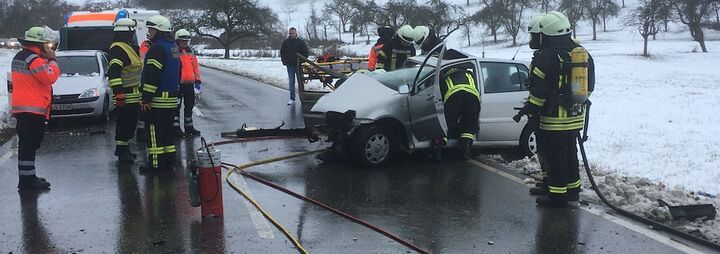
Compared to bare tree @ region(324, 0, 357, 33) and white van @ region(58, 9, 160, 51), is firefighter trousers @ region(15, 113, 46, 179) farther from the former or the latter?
bare tree @ region(324, 0, 357, 33)

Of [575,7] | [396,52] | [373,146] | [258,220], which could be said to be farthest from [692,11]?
[258,220]

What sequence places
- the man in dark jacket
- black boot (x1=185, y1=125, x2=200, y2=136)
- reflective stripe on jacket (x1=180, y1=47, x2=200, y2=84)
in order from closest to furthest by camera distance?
reflective stripe on jacket (x1=180, y1=47, x2=200, y2=84) → black boot (x1=185, y1=125, x2=200, y2=136) → the man in dark jacket

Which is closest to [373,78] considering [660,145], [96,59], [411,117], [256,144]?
[411,117]

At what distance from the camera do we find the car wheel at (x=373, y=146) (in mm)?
7625

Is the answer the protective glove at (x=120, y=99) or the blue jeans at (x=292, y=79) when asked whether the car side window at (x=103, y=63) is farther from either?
the protective glove at (x=120, y=99)

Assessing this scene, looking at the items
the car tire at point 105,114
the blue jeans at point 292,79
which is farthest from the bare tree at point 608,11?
the car tire at point 105,114

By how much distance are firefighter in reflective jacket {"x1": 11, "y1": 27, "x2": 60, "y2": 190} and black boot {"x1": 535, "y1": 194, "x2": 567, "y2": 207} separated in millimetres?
5268

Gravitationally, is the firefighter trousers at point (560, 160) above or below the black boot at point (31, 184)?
above

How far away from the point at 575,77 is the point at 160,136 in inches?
187

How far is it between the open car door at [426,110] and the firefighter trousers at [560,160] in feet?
5.63

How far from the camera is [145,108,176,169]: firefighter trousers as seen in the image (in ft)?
24.5

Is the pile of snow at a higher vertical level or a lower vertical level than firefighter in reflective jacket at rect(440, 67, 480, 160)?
lower

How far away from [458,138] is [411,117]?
0.67m

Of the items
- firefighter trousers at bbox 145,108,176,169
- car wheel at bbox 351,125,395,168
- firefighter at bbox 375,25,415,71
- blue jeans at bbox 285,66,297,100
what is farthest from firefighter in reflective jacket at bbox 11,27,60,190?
blue jeans at bbox 285,66,297,100
